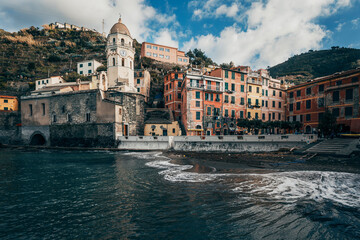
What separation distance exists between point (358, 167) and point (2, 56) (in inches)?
3973

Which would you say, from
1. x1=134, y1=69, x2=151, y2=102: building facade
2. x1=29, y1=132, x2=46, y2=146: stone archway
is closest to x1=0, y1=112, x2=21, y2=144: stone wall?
x1=29, y1=132, x2=46, y2=146: stone archway

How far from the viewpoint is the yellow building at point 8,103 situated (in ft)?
126

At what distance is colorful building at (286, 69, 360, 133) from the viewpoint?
85.7 feet

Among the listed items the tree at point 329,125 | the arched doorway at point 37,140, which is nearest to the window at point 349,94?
the tree at point 329,125

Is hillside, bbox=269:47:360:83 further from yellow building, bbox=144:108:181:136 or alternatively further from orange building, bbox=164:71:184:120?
yellow building, bbox=144:108:181:136

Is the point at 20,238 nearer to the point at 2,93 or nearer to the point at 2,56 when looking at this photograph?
the point at 2,93

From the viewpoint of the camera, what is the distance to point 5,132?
36.3m

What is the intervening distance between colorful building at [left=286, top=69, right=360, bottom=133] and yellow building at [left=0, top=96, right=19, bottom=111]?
210 ft

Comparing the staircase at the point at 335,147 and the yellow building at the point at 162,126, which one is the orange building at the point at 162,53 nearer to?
the yellow building at the point at 162,126

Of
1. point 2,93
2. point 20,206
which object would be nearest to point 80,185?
point 20,206

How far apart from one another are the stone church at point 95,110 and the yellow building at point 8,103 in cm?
692

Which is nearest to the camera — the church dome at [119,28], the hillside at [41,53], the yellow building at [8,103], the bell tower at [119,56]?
the bell tower at [119,56]

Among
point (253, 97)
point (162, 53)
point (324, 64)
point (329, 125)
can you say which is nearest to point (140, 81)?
point (162, 53)

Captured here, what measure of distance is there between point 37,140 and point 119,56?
84.9 ft
